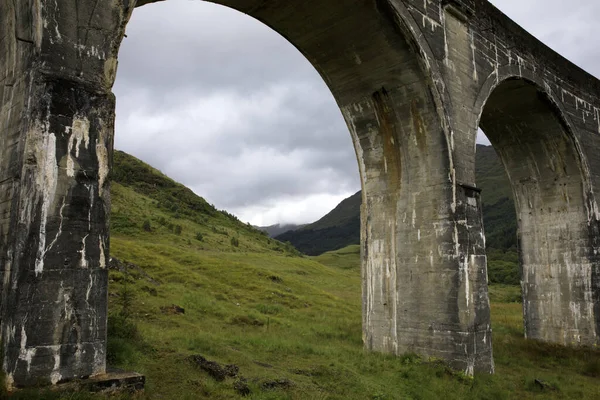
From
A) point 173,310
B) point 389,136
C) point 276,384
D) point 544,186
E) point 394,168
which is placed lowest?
point 276,384

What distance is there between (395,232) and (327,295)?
35.8 feet

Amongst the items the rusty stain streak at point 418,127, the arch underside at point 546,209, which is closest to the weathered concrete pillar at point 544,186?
the arch underside at point 546,209

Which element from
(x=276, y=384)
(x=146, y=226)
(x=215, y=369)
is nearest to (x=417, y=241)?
(x=276, y=384)

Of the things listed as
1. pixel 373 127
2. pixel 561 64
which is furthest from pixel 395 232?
pixel 561 64

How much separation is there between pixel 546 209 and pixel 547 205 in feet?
0.36

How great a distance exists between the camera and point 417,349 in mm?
8500

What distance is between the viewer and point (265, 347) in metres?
8.54

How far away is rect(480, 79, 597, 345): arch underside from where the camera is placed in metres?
12.0

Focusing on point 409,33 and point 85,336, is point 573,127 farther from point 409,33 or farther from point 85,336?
point 85,336

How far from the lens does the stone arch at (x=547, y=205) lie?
12000mm

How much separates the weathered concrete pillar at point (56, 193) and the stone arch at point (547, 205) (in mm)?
9683

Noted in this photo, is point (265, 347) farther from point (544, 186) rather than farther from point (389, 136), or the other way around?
point (544, 186)

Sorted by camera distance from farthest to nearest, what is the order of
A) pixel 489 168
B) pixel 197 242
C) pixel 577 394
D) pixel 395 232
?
1. pixel 489 168
2. pixel 197 242
3. pixel 395 232
4. pixel 577 394

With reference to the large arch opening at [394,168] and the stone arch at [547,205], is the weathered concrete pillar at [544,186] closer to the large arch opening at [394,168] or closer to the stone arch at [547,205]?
the stone arch at [547,205]
